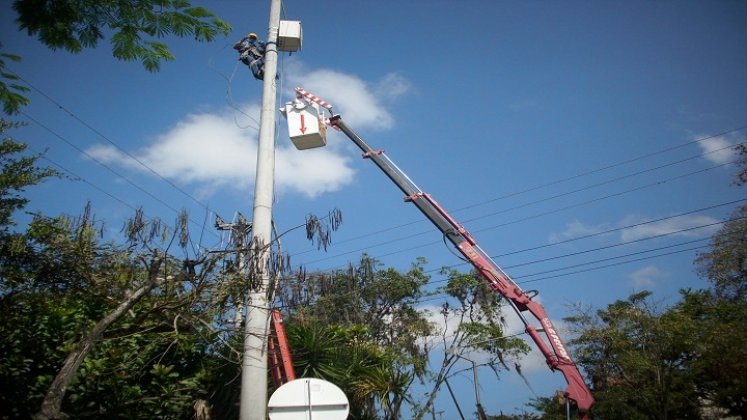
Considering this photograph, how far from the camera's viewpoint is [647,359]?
69.3 ft

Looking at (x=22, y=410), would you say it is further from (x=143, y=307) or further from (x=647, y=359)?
(x=647, y=359)

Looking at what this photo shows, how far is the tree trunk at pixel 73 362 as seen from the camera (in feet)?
15.5

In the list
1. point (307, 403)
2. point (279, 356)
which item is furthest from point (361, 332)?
point (307, 403)

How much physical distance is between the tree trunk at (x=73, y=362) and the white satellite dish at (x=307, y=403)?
207cm

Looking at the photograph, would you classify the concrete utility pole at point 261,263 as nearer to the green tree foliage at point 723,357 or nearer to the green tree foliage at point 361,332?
the green tree foliage at point 361,332

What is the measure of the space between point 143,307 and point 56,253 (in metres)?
2.27

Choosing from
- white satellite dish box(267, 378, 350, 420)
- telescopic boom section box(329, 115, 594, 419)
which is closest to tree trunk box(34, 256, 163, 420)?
white satellite dish box(267, 378, 350, 420)

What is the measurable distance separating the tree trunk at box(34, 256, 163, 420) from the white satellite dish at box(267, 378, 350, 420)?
207 cm

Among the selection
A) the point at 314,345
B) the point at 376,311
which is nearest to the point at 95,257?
the point at 314,345

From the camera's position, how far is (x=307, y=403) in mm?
6105

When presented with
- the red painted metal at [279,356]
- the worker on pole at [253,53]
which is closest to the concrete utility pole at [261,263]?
the worker on pole at [253,53]

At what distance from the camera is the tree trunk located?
4727 mm

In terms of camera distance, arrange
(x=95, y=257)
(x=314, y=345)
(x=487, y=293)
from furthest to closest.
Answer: (x=487, y=293)
(x=314, y=345)
(x=95, y=257)

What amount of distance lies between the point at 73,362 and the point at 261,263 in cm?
225
